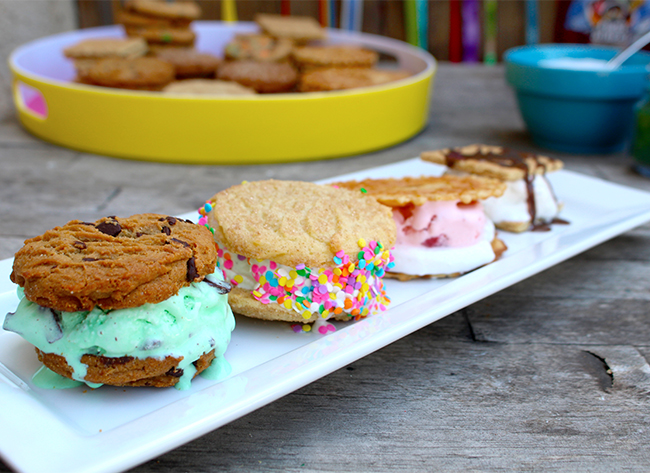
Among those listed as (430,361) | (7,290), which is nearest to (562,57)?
(430,361)

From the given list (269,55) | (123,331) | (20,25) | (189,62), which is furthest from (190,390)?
(20,25)

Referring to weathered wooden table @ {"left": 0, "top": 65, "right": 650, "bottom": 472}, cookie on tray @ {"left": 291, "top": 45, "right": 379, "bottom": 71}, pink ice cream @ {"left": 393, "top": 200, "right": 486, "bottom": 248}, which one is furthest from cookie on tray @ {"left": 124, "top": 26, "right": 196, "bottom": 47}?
pink ice cream @ {"left": 393, "top": 200, "right": 486, "bottom": 248}

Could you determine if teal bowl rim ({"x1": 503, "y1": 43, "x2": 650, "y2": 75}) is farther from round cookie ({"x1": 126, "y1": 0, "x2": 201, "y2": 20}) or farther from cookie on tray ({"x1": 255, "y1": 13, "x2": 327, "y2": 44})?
round cookie ({"x1": 126, "y1": 0, "x2": 201, "y2": 20})

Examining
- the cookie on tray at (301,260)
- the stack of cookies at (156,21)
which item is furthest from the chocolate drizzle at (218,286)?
the stack of cookies at (156,21)

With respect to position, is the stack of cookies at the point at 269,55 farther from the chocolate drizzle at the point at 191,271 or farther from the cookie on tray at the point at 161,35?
the chocolate drizzle at the point at 191,271

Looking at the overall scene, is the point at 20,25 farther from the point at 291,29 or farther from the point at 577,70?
the point at 577,70
